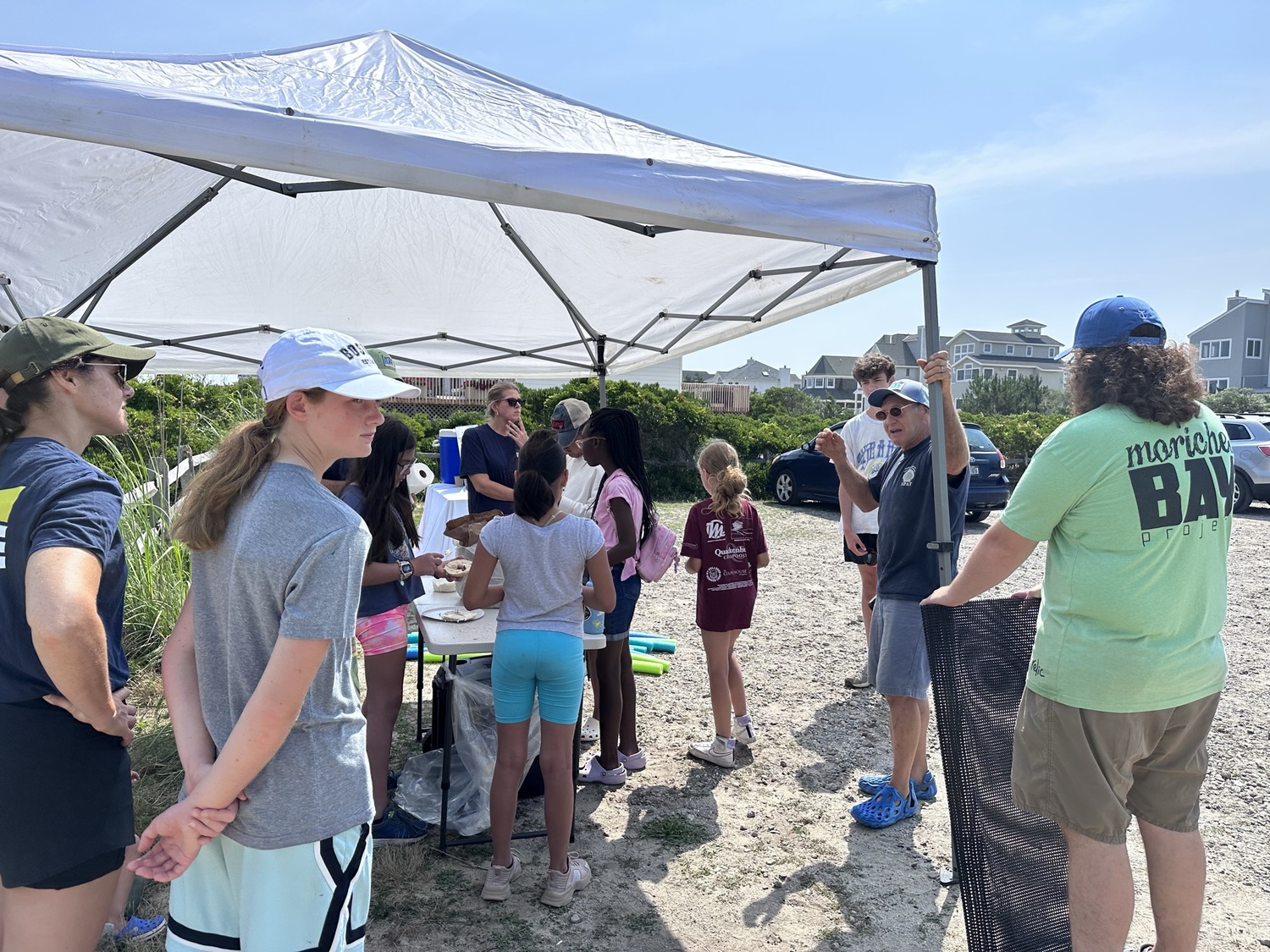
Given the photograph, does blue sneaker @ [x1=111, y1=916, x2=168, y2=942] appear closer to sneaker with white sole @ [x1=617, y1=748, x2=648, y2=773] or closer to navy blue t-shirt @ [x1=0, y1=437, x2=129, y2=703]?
navy blue t-shirt @ [x1=0, y1=437, x2=129, y2=703]

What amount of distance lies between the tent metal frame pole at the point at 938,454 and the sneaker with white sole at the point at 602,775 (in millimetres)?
1857

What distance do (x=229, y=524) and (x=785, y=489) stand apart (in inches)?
523

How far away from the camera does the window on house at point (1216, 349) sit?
184 ft

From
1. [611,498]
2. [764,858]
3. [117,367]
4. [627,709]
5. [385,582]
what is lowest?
[764,858]

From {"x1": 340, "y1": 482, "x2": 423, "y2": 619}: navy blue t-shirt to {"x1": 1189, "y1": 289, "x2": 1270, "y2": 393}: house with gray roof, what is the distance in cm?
6273

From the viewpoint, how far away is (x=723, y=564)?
430 centimetres

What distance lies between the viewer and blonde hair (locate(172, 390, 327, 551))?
5.04ft

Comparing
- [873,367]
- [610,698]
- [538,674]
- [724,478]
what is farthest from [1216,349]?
[538,674]

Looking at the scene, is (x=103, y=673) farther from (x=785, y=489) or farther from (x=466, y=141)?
(x=785, y=489)

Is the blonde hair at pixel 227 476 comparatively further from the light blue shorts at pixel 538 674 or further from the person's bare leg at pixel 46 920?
the light blue shorts at pixel 538 674

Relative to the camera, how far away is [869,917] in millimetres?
3121

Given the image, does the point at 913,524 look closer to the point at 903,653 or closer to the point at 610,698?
the point at 903,653

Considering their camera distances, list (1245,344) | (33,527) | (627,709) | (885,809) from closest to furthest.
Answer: (33,527)
(885,809)
(627,709)
(1245,344)

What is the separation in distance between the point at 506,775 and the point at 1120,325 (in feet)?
8.15
